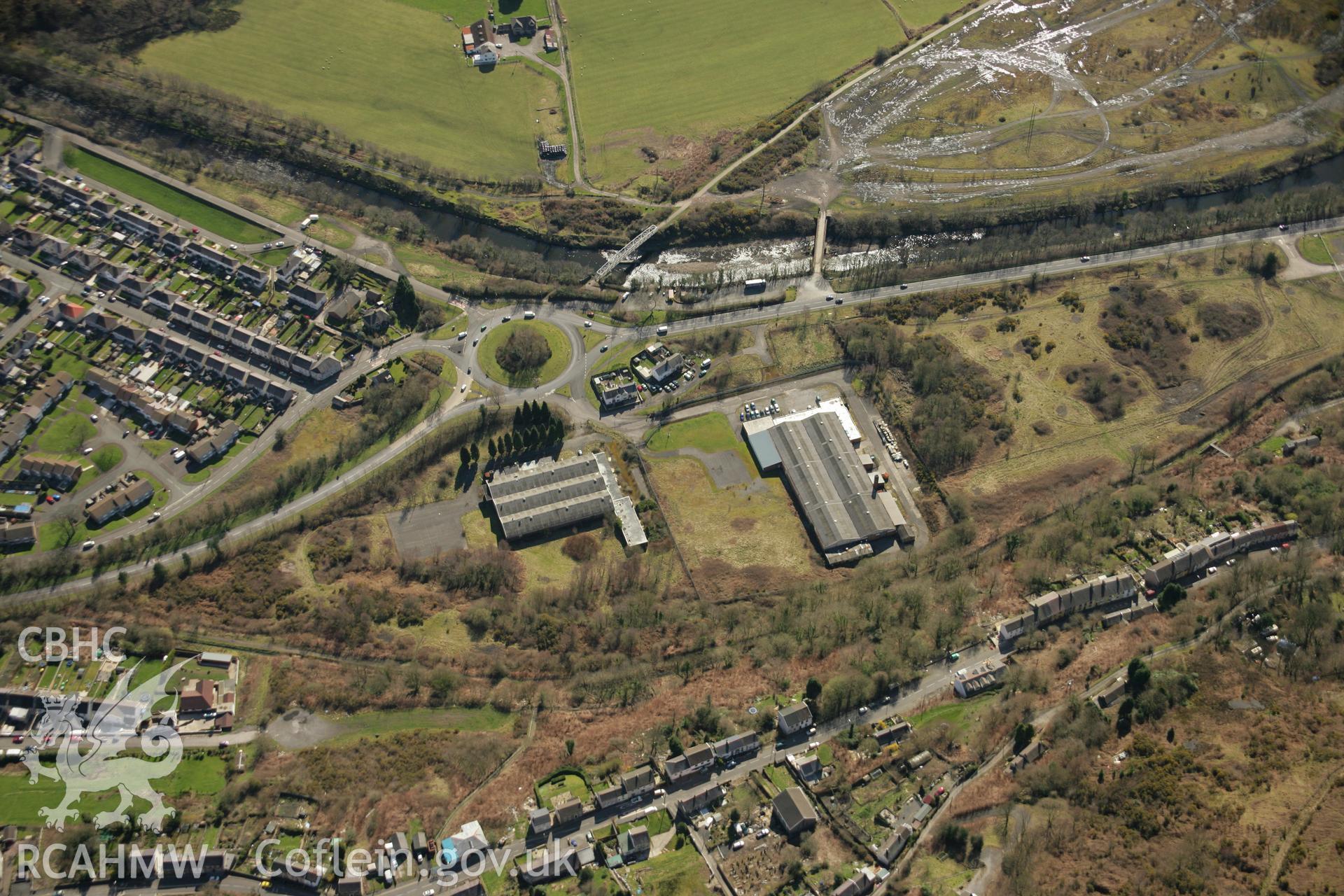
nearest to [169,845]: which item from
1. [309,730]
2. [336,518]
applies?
[309,730]

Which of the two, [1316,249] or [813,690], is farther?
[1316,249]

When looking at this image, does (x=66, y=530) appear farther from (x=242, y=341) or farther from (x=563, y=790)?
(x=563, y=790)

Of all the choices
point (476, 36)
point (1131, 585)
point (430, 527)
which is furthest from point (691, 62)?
point (1131, 585)

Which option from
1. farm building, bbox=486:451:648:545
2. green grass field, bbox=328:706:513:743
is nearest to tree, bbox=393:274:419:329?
farm building, bbox=486:451:648:545

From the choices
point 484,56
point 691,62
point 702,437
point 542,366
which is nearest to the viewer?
point 702,437

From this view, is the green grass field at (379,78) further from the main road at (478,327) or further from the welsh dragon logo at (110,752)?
the welsh dragon logo at (110,752)

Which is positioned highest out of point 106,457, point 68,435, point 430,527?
point 68,435

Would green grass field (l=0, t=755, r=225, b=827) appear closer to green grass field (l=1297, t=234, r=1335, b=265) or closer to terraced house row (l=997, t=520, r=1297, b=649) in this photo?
terraced house row (l=997, t=520, r=1297, b=649)
